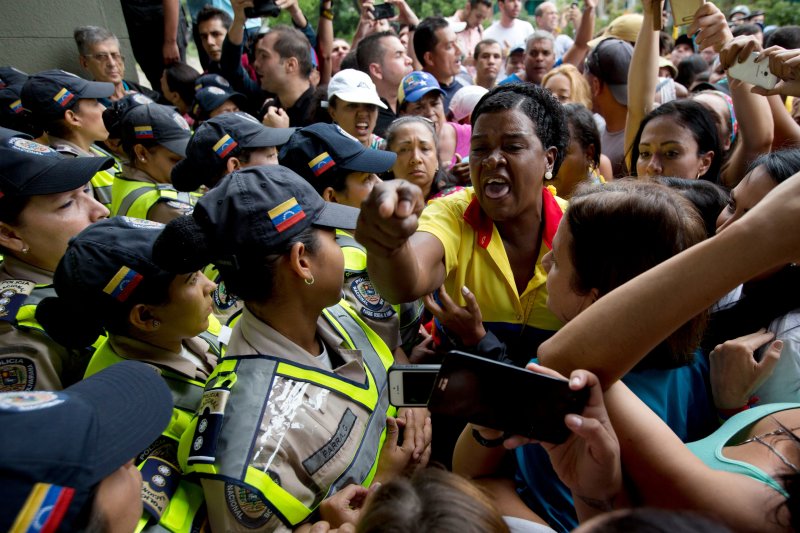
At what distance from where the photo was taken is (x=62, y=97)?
4.00 m

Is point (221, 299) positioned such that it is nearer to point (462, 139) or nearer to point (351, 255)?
point (351, 255)

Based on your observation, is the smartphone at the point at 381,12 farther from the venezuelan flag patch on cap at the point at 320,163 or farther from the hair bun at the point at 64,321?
the hair bun at the point at 64,321

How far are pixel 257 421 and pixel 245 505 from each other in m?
0.22

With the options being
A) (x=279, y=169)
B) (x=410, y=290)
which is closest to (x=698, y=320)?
(x=410, y=290)

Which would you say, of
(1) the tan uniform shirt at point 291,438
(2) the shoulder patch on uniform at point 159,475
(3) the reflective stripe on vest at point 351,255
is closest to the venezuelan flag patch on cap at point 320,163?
(3) the reflective stripe on vest at point 351,255

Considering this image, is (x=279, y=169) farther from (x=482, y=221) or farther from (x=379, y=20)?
(x=379, y=20)

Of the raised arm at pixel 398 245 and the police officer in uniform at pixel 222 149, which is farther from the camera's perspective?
the police officer in uniform at pixel 222 149

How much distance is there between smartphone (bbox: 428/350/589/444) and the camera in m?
1.02

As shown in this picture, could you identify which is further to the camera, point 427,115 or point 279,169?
point 427,115

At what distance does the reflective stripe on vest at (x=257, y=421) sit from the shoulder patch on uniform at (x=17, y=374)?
2.48 feet

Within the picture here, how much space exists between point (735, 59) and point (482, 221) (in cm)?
127

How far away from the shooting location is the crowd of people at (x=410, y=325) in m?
0.98

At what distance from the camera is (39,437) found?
95 centimetres

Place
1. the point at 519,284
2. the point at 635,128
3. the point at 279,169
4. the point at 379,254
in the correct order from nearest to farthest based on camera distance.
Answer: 1. the point at 379,254
2. the point at 279,169
3. the point at 519,284
4. the point at 635,128
